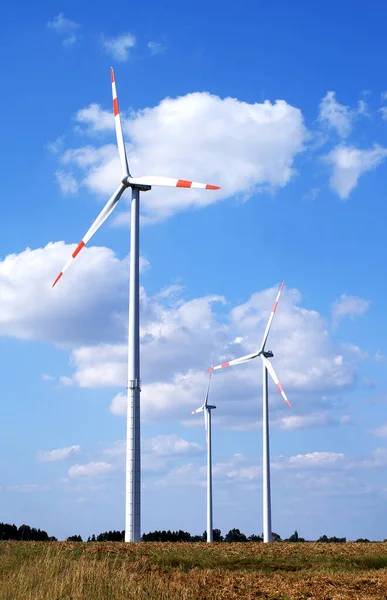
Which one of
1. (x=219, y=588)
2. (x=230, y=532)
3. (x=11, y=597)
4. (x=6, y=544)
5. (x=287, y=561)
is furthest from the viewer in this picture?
(x=230, y=532)

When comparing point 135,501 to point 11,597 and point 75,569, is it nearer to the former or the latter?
point 75,569

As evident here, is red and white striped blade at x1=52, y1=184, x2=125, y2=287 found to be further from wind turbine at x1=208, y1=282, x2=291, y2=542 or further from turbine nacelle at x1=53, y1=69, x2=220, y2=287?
wind turbine at x1=208, y1=282, x2=291, y2=542

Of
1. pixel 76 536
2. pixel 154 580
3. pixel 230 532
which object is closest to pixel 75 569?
pixel 154 580

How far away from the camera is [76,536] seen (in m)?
58.6

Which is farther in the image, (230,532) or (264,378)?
(230,532)

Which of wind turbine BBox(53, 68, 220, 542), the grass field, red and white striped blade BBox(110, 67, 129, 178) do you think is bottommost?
the grass field

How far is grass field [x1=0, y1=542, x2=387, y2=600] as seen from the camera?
27.8 m

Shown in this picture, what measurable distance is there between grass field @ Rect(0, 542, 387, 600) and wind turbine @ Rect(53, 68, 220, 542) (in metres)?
6.27

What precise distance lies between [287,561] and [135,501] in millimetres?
13573

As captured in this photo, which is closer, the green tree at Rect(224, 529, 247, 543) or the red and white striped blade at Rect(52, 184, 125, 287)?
the red and white striped blade at Rect(52, 184, 125, 287)

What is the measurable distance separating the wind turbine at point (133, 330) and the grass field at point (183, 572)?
6.27m

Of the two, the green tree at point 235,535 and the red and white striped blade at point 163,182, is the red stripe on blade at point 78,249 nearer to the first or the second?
the red and white striped blade at point 163,182

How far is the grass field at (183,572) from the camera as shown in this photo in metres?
27.8

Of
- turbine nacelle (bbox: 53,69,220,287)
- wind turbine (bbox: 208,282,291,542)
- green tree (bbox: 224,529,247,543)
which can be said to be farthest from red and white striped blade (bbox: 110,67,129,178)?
green tree (bbox: 224,529,247,543)
